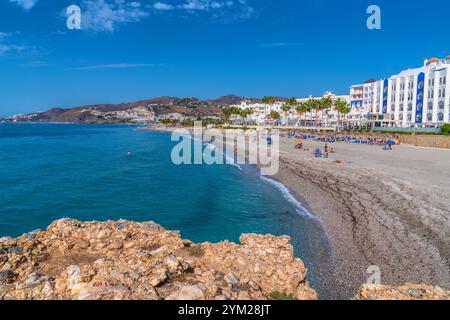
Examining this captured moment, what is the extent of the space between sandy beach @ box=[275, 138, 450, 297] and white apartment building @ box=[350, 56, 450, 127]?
34495 mm

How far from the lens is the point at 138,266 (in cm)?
686

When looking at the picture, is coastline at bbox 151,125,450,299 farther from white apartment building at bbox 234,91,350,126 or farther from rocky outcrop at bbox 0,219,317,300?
white apartment building at bbox 234,91,350,126

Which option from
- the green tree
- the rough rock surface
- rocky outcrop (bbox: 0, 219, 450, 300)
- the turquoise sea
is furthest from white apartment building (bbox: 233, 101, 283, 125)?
the rough rock surface

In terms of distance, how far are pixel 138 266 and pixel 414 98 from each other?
2872 inches

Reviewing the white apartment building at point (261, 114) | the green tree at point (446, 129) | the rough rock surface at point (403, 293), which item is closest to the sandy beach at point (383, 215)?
the rough rock surface at point (403, 293)

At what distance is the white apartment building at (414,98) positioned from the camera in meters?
59.4

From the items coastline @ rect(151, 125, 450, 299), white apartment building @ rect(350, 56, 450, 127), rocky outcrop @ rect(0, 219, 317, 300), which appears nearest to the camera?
rocky outcrop @ rect(0, 219, 317, 300)

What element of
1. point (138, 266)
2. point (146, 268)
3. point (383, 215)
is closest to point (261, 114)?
point (383, 215)

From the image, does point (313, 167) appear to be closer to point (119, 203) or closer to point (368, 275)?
point (119, 203)

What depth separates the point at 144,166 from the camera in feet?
137

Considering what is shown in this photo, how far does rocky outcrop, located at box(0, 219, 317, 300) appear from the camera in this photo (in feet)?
20.1

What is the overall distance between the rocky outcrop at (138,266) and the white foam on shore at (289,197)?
10375mm

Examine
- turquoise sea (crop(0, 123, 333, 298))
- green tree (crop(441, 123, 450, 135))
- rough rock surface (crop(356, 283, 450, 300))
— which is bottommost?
turquoise sea (crop(0, 123, 333, 298))

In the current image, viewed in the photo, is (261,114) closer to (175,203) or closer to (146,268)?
(175,203)
